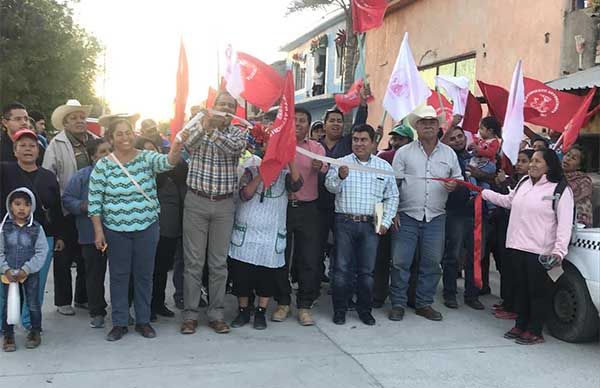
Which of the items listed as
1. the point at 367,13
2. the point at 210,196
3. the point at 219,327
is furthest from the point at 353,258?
the point at 367,13

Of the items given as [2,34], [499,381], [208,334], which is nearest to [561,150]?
[499,381]

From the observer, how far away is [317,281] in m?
5.67

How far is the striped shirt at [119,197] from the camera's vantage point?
4.78 meters

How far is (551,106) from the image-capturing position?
6.19 m

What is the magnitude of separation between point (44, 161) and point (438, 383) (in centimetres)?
402

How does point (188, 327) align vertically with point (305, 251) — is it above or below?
below

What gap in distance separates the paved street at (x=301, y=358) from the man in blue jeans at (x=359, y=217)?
0.31 meters

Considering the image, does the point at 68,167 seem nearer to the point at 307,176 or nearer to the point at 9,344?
the point at 9,344

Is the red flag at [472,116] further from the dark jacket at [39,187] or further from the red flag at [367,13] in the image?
the dark jacket at [39,187]

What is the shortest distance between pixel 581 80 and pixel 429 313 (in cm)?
480

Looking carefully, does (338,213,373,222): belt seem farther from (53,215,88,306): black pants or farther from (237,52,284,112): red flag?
(53,215,88,306): black pants

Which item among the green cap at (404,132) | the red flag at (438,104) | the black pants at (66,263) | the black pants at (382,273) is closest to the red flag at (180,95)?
the black pants at (66,263)

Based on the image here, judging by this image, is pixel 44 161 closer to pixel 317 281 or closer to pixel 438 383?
pixel 317 281

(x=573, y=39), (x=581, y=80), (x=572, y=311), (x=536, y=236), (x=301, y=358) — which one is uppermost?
(x=573, y=39)
